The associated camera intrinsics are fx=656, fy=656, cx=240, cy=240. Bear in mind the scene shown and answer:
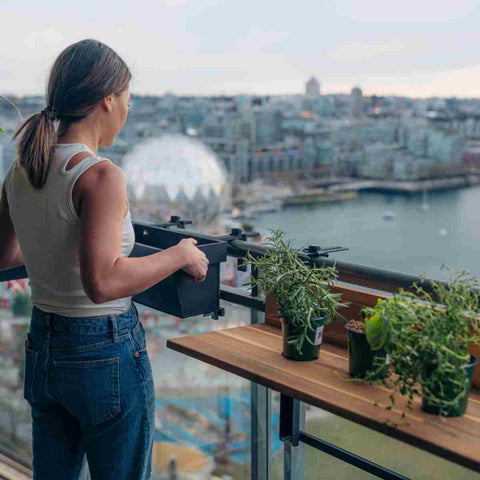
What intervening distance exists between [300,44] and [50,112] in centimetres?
2768

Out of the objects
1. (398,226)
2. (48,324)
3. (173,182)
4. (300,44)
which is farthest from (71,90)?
(300,44)

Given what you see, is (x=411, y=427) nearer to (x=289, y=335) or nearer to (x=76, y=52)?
(x=289, y=335)

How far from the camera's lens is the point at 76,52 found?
44.9 inches

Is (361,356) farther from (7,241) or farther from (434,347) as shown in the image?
(7,241)

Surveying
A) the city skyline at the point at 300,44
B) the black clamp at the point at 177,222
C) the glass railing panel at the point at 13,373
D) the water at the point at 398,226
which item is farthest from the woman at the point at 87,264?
the city skyline at the point at 300,44

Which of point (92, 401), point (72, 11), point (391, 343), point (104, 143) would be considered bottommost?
point (92, 401)

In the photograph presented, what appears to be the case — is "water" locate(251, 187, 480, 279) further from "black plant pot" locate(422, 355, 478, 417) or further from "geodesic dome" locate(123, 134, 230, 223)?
"black plant pot" locate(422, 355, 478, 417)

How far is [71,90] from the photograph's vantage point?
3.70ft

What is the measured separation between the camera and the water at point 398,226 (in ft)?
63.0

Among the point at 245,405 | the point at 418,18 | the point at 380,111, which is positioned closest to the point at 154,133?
the point at 380,111

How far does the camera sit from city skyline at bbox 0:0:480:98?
24359mm

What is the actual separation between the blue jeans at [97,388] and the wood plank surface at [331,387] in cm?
18

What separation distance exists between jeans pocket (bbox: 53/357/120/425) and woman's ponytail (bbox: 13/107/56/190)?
12.7 inches

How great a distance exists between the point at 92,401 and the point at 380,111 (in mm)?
11598
